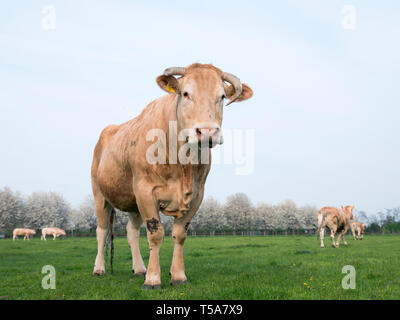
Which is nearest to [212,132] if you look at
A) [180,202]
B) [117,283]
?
[180,202]

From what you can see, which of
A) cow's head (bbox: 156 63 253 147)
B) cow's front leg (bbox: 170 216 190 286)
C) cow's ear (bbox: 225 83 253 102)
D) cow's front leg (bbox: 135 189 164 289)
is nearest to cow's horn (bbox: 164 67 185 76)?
cow's head (bbox: 156 63 253 147)

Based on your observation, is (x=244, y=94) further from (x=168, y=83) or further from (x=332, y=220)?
(x=332, y=220)

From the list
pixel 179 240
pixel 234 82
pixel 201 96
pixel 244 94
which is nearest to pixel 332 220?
pixel 179 240

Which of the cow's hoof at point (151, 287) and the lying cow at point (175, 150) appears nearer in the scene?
the lying cow at point (175, 150)

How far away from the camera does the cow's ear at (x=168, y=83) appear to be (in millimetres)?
5984

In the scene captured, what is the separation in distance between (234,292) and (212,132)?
8.05 feet

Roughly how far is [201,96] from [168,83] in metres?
0.84

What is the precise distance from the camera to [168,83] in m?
6.04

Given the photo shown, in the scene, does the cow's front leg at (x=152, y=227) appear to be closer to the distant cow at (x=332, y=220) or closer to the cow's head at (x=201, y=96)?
the cow's head at (x=201, y=96)

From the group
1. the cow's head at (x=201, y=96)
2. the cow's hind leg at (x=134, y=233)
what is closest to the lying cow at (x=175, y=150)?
the cow's head at (x=201, y=96)

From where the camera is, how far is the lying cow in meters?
5.48

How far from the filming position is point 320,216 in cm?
2094

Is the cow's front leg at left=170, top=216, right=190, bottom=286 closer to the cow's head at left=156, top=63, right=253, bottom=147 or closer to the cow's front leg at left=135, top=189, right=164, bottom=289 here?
the cow's front leg at left=135, top=189, right=164, bottom=289
